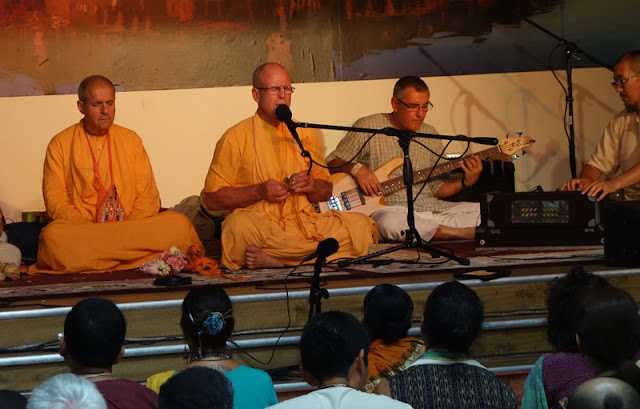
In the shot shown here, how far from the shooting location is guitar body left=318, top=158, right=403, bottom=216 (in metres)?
7.09

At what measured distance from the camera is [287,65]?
27.3ft

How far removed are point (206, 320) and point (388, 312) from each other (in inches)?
24.6

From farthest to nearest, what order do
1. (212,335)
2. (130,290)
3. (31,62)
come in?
(31,62), (130,290), (212,335)

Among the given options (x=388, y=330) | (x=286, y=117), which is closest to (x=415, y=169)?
(x=286, y=117)

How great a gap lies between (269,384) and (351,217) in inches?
136

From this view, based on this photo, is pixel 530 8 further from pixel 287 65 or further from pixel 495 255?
pixel 495 255

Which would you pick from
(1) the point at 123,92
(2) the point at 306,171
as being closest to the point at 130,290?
(2) the point at 306,171

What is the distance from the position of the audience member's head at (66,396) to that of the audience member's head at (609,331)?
3.85 feet

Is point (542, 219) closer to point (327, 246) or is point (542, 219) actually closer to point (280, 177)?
point (280, 177)

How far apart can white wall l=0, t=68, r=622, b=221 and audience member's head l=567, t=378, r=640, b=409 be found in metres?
6.43

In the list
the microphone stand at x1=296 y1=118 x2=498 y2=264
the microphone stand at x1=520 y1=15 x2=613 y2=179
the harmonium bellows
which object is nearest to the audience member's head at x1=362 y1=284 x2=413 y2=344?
the microphone stand at x1=296 y1=118 x2=498 y2=264

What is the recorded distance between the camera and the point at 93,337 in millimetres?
3146

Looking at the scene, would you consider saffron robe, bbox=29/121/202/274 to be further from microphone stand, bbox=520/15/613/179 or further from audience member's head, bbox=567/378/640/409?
audience member's head, bbox=567/378/640/409

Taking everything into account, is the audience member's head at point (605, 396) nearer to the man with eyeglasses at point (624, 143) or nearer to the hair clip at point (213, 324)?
the hair clip at point (213, 324)
